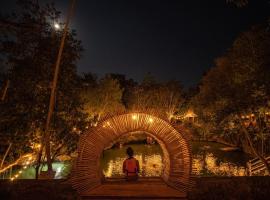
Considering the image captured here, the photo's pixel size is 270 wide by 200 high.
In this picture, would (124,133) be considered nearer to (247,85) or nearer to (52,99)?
(52,99)

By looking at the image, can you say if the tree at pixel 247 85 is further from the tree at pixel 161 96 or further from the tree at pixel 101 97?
the tree at pixel 161 96

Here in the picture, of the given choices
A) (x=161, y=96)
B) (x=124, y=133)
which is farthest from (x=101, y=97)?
(x=124, y=133)

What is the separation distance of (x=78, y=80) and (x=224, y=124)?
6.91m

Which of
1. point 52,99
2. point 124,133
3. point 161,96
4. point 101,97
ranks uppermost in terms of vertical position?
point 161,96

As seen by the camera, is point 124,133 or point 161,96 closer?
point 124,133

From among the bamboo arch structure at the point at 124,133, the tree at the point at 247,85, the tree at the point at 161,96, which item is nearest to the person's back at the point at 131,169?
the bamboo arch structure at the point at 124,133

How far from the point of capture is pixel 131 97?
113 feet

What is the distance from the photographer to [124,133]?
549 cm

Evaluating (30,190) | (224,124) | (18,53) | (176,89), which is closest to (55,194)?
(30,190)

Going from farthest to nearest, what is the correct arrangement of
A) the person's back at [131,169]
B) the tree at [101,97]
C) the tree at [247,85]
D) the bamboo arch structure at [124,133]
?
the tree at [101,97]
the tree at [247,85]
the person's back at [131,169]
the bamboo arch structure at [124,133]

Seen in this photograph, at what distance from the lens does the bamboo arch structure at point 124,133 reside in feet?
17.4

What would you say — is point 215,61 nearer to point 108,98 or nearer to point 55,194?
point 108,98

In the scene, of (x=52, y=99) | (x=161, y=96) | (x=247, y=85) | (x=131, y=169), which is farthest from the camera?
(x=161, y=96)

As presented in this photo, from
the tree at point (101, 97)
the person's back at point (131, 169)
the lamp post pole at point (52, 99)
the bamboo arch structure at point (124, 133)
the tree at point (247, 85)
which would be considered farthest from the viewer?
the tree at point (101, 97)
